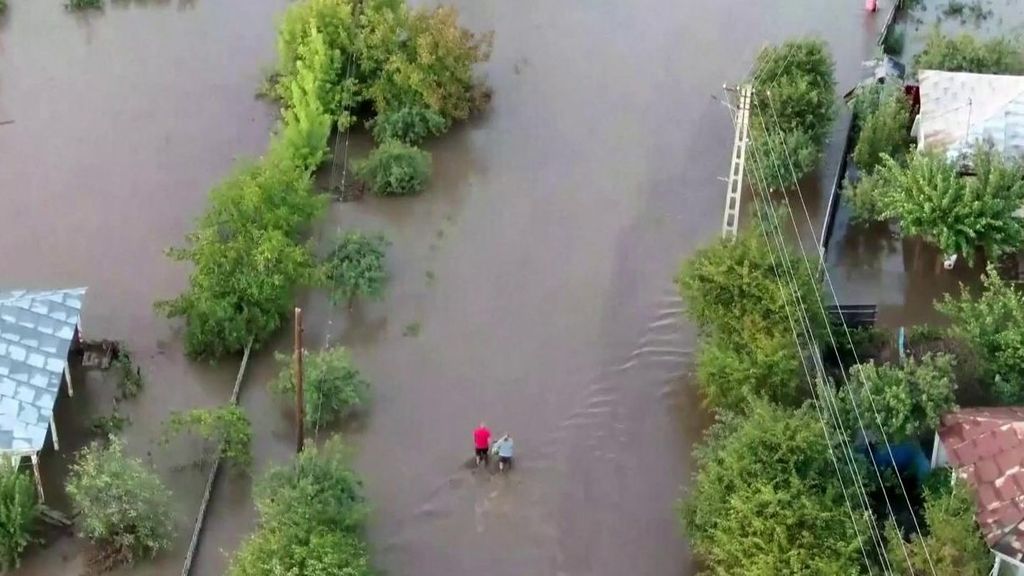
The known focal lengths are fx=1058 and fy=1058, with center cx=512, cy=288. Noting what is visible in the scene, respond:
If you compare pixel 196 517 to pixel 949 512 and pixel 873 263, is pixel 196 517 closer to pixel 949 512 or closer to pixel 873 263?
pixel 949 512

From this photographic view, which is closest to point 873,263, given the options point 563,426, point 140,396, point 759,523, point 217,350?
point 563,426

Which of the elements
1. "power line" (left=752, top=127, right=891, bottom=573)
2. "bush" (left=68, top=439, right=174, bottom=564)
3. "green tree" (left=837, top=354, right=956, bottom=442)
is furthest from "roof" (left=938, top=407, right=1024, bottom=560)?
"bush" (left=68, top=439, right=174, bottom=564)

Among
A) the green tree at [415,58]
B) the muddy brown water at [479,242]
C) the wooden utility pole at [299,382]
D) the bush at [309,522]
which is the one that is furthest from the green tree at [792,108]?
the bush at [309,522]

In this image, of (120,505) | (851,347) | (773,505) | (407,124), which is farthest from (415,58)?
(773,505)

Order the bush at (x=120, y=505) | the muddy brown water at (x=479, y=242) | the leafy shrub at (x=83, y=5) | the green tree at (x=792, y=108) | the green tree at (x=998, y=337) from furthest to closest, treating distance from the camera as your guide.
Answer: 1. the leafy shrub at (x=83, y=5)
2. the green tree at (x=792, y=108)
3. the muddy brown water at (x=479, y=242)
4. the green tree at (x=998, y=337)
5. the bush at (x=120, y=505)

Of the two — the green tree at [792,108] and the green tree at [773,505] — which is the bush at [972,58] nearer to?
the green tree at [792,108]

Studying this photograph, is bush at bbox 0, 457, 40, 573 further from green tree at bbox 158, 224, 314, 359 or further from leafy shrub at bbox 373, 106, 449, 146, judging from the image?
leafy shrub at bbox 373, 106, 449, 146
